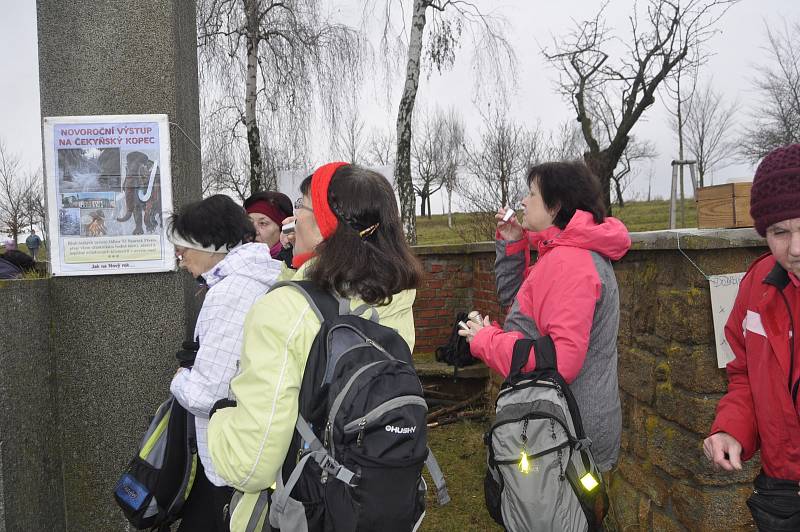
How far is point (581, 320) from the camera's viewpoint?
2.22m

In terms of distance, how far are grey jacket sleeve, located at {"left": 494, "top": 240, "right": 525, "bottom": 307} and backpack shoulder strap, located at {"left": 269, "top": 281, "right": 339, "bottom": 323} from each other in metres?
1.47

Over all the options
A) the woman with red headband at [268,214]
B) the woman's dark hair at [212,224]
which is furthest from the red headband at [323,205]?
the woman with red headband at [268,214]

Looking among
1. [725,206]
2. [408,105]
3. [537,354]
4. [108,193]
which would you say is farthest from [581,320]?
[408,105]

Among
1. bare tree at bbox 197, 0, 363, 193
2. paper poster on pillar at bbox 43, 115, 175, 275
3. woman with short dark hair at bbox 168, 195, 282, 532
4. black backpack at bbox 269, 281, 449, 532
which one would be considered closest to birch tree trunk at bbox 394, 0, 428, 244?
bare tree at bbox 197, 0, 363, 193

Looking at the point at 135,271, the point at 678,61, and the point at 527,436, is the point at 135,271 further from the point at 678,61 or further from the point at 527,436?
the point at 678,61

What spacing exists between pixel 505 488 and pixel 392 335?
86cm

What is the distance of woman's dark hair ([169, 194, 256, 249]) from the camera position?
8.02 feet

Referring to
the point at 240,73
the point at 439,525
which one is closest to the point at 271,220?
the point at 439,525

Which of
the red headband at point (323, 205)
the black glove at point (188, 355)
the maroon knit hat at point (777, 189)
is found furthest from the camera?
the black glove at point (188, 355)

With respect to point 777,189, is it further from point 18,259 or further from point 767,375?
point 18,259

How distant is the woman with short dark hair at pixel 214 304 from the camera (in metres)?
2.08

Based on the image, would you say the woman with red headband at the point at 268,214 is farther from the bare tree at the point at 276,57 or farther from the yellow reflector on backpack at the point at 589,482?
the bare tree at the point at 276,57

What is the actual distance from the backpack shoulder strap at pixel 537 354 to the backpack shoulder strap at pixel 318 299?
84cm

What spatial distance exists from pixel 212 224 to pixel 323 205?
83cm
